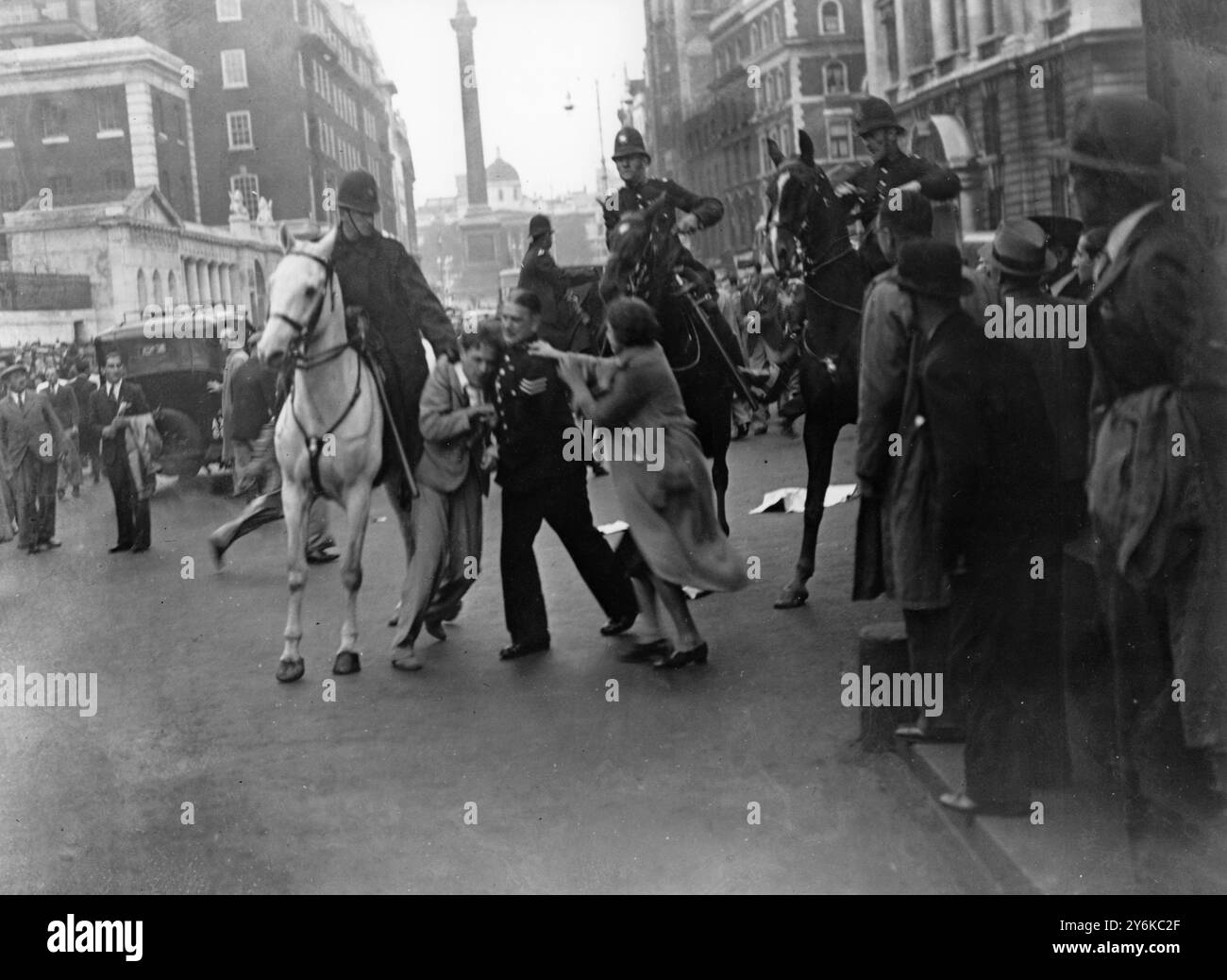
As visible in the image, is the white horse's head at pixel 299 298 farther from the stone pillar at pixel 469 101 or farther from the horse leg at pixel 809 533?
the horse leg at pixel 809 533

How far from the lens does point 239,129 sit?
23.2 ft

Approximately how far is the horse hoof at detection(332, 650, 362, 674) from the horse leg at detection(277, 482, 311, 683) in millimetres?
195

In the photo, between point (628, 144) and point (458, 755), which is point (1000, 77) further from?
point (458, 755)

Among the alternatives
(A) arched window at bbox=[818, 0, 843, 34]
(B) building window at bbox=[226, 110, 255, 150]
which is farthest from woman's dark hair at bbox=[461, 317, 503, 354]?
(A) arched window at bbox=[818, 0, 843, 34]

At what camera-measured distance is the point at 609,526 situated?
30.0ft

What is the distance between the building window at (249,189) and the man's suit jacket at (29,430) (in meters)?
1.43

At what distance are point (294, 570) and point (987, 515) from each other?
361cm

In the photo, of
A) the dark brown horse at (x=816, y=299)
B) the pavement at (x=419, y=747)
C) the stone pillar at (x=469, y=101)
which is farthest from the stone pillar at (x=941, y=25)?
the pavement at (x=419, y=747)

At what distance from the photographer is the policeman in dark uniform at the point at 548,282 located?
7.35 metres

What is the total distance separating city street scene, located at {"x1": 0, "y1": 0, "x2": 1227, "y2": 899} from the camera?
17.9ft

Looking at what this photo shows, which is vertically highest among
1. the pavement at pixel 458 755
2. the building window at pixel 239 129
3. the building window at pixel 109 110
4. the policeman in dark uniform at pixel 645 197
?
the building window at pixel 109 110

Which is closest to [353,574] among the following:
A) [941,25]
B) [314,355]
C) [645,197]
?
[314,355]

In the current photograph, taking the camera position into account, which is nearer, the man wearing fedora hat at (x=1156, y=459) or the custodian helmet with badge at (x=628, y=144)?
the man wearing fedora hat at (x=1156, y=459)

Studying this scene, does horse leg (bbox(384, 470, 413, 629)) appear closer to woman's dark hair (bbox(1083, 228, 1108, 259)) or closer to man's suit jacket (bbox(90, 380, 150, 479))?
man's suit jacket (bbox(90, 380, 150, 479))
